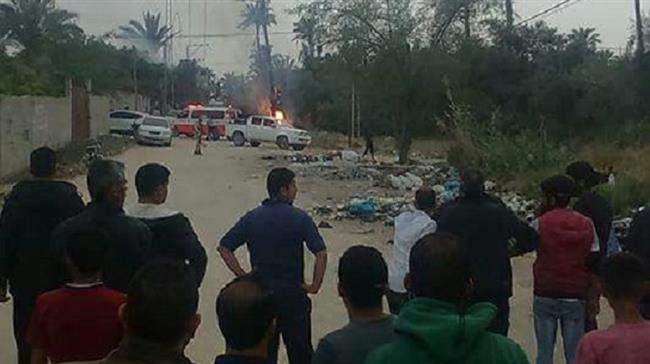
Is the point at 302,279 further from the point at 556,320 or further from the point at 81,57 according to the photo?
the point at 81,57

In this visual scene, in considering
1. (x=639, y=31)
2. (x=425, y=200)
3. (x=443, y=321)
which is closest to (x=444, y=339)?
(x=443, y=321)

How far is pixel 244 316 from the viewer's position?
11.5 ft

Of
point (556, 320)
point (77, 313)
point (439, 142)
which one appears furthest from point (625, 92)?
point (77, 313)

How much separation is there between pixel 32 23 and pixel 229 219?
36.0m

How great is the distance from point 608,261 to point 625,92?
34774mm

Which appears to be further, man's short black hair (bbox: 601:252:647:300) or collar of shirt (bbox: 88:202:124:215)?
collar of shirt (bbox: 88:202:124:215)

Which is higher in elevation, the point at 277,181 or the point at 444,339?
the point at 277,181

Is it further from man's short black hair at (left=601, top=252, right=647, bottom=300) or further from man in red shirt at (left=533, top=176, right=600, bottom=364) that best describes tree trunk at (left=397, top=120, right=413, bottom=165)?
man's short black hair at (left=601, top=252, right=647, bottom=300)

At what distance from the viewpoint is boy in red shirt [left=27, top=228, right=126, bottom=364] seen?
4047 millimetres

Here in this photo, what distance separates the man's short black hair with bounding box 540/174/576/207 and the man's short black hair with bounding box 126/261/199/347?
12.3ft

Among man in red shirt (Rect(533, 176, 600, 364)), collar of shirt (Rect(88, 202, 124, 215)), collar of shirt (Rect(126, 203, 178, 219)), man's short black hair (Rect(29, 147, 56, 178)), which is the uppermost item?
man's short black hair (Rect(29, 147, 56, 178))

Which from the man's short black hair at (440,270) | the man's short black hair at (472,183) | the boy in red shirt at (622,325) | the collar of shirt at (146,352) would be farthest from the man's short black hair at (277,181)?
the collar of shirt at (146,352)

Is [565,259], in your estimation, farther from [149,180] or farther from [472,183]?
[149,180]

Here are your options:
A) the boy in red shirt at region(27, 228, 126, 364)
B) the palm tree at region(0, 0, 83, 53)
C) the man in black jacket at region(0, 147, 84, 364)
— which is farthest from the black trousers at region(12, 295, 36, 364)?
the palm tree at region(0, 0, 83, 53)
